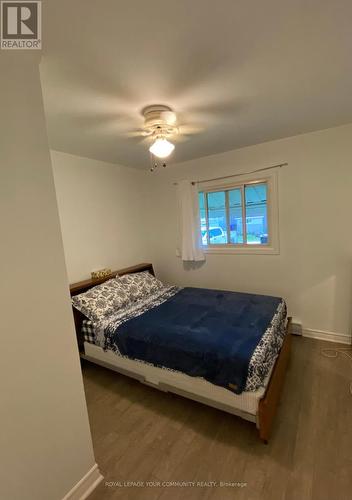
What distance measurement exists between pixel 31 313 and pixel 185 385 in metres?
1.32

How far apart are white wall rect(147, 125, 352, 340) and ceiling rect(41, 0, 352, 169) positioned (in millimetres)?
438

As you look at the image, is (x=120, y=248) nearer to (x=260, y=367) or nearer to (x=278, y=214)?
(x=278, y=214)

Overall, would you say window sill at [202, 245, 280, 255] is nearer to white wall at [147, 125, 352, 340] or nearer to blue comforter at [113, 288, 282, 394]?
white wall at [147, 125, 352, 340]

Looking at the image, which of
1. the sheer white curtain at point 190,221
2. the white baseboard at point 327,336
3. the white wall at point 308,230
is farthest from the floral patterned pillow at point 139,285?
the white baseboard at point 327,336

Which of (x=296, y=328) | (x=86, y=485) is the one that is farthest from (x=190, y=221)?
(x=86, y=485)

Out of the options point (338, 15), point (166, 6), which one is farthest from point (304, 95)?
point (166, 6)

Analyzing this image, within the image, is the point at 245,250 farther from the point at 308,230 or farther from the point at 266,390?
the point at 266,390

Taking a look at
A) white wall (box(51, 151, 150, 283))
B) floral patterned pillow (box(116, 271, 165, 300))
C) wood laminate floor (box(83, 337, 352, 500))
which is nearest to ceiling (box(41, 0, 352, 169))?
white wall (box(51, 151, 150, 283))

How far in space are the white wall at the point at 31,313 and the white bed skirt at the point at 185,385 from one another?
2.66 feet

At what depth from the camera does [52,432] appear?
4.07 feet

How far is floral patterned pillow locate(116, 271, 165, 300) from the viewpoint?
292 cm

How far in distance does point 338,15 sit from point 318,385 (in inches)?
102

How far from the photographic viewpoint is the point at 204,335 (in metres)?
1.95

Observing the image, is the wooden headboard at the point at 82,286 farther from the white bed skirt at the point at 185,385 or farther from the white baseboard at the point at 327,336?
the white baseboard at the point at 327,336
